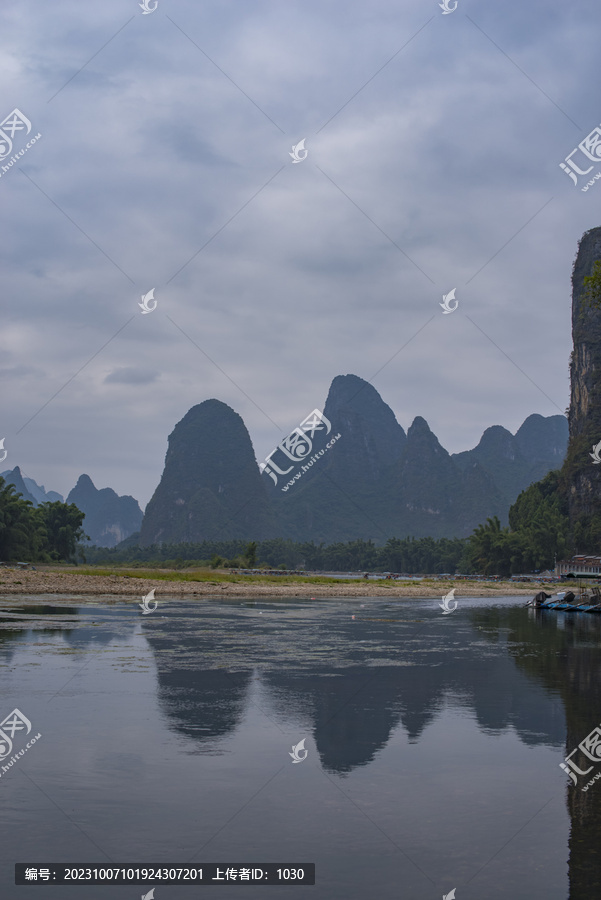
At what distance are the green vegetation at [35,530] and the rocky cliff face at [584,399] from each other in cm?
7599

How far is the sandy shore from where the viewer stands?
56031 mm

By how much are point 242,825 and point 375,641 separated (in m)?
21.5

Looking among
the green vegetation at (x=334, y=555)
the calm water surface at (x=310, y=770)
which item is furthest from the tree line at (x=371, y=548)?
the calm water surface at (x=310, y=770)

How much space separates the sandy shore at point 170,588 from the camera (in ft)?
184

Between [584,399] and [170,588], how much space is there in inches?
3829

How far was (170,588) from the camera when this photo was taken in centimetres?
6481

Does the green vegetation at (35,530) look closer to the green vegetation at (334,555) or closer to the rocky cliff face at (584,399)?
the green vegetation at (334,555)

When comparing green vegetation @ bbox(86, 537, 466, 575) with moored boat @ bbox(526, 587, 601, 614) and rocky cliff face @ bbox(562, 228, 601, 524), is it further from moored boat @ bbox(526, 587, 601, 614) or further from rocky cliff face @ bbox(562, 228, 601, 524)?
moored boat @ bbox(526, 587, 601, 614)

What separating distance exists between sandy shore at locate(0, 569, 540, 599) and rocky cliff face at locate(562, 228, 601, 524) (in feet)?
150

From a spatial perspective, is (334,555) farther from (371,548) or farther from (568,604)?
(568,604)

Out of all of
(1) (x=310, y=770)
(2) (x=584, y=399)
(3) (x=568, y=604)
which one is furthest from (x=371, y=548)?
(1) (x=310, y=770)

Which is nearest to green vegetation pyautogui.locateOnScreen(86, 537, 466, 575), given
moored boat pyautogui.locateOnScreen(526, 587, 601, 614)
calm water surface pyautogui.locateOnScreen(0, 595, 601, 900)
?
moored boat pyautogui.locateOnScreen(526, 587, 601, 614)

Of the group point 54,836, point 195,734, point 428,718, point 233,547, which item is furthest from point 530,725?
point 233,547

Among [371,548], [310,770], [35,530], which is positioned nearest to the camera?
[310,770]
